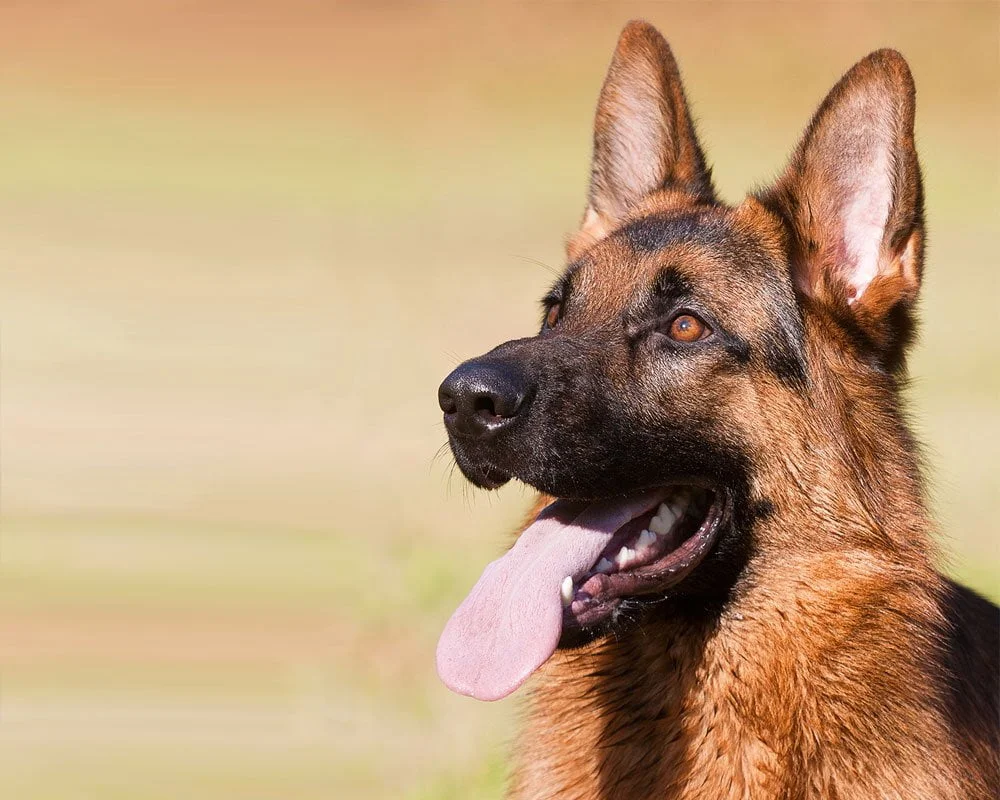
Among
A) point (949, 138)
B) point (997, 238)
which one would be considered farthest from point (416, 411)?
point (949, 138)

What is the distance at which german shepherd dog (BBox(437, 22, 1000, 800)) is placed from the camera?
4105 mm

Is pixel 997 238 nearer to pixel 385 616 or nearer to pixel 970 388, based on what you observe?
pixel 970 388

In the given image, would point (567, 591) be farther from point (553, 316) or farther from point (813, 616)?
point (553, 316)

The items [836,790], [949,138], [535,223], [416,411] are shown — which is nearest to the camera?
[836,790]

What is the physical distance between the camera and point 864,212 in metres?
4.63

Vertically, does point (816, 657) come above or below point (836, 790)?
above

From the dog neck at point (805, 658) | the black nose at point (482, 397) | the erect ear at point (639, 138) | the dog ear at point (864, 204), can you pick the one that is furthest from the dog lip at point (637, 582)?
the erect ear at point (639, 138)

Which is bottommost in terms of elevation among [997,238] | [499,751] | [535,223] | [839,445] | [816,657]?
[499,751]

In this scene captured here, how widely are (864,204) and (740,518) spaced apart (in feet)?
4.40

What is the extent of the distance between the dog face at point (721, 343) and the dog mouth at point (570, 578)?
22mm

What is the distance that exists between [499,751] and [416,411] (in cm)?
743

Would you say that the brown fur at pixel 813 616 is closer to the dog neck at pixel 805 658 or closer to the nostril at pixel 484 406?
the dog neck at pixel 805 658

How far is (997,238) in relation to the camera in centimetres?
2270

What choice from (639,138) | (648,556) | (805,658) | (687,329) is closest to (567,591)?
(648,556)
